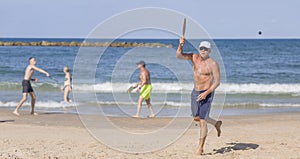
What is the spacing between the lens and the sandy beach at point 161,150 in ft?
28.0

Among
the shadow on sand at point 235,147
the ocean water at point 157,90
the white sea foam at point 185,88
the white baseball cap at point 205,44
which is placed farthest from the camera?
the white sea foam at point 185,88

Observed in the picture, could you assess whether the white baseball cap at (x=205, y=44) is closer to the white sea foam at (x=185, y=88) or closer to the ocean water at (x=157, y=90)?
the ocean water at (x=157, y=90)

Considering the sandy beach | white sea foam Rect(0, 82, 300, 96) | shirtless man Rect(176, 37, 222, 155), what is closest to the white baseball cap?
shirtless man Rect(176, 37, 222, 155)

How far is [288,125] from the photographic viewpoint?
1225 centimetres

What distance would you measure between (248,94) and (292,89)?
11.4ft

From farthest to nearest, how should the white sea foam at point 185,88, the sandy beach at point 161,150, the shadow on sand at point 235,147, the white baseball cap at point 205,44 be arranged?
the white sea foam at point 185,88 < the shadow on sand at point 235,147 < the sandy beach at point 161,150 < the white baseball cap at point 205,44

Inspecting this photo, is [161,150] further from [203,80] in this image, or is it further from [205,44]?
[205,44]

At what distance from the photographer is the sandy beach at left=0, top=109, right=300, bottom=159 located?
28.0 feet

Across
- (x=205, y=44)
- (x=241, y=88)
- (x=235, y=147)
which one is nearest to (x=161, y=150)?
(x=235, y=147)

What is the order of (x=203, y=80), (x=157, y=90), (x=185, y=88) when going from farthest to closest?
(x=157, y=90) → (x=185, y=88) → (x=203, y=80)

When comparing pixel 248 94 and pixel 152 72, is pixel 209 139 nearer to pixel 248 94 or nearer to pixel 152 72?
pixel 248 94

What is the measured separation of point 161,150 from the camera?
8984 mm

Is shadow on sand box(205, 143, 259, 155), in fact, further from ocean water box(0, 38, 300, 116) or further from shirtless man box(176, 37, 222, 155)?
ocean water box(0, 38, 300, 116)

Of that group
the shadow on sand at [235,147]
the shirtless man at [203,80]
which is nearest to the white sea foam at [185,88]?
the shadow on sand at [235,147]
